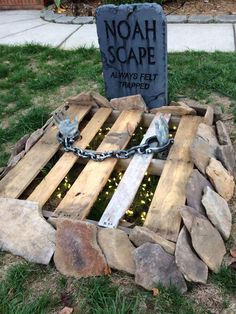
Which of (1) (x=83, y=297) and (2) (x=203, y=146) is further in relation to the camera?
(2) (x=203, y=146)

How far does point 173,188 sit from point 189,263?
57cm

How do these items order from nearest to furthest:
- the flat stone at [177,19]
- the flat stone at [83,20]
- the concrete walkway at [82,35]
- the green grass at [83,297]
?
the green grass at [83,297] → the concrete walkway at [82,35] → the flat stone at [177,19] → the flat stone at [83,20]

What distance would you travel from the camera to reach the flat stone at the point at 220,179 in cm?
253

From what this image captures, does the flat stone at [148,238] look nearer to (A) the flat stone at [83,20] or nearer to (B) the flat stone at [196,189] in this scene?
(B) the flat stone at [196,189]

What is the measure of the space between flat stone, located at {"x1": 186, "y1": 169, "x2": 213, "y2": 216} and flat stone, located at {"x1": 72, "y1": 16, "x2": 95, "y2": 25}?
403cm

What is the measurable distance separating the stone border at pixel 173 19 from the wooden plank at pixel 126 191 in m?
3.29

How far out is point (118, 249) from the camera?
7.06 ft

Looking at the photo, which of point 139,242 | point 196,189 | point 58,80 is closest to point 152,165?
point 196,189

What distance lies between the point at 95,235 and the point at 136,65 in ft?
5.11

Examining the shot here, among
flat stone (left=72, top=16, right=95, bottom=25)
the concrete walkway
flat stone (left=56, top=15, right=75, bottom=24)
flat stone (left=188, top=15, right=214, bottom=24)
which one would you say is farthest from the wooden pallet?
flat stone (left=56, top=15, right=75, bottom=24)

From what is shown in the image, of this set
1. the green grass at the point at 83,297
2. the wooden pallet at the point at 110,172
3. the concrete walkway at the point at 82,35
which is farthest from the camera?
the concrete walkway at the point at 82,35

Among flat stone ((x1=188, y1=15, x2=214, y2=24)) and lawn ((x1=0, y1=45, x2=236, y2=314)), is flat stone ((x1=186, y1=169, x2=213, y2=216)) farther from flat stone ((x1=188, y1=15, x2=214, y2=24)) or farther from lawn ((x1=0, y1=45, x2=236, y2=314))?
flat stone ((x1=188, y1=15, x2=214, y2=24))

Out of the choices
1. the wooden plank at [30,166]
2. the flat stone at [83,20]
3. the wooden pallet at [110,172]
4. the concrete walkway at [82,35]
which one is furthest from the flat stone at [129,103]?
the flat stone at [83,20]

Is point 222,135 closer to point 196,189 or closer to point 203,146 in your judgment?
point 203,146
